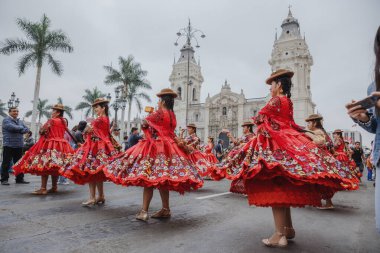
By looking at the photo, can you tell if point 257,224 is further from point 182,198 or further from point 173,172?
point 182,198

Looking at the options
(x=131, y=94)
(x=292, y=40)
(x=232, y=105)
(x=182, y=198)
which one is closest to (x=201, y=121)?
(x=232, y=105)

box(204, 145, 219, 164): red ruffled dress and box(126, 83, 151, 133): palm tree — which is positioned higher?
box(126, 83, 151, 133): palm tree

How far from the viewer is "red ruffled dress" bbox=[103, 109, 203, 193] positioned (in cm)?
388

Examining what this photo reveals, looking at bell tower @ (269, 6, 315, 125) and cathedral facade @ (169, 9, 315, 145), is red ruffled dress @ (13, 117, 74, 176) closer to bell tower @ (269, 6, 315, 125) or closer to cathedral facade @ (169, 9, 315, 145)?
cathedral facade @ (169, 9, 315, 145)

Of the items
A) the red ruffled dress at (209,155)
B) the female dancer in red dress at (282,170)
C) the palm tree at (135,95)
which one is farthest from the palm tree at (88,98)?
the female dancer in red dress at (282,170)

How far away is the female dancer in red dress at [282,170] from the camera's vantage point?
2830 mm

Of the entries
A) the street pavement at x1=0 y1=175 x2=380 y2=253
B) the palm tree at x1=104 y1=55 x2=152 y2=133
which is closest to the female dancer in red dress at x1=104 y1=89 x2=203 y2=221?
the street pavement at x1=0 y1=175 x2=380 y2=253

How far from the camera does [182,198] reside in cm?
641

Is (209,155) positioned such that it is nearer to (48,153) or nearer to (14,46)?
(48,153)

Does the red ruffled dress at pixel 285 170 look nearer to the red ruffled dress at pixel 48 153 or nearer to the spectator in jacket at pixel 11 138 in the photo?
the red ruffled dress at pixel 48 153

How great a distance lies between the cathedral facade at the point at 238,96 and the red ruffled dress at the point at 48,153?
38.1 meters

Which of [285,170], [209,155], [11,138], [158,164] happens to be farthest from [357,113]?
[209,155]

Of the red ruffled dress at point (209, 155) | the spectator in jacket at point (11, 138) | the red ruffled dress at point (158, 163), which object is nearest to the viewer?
the red ruffled dress at point (158, 163)

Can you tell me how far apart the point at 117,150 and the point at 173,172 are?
2.06m
